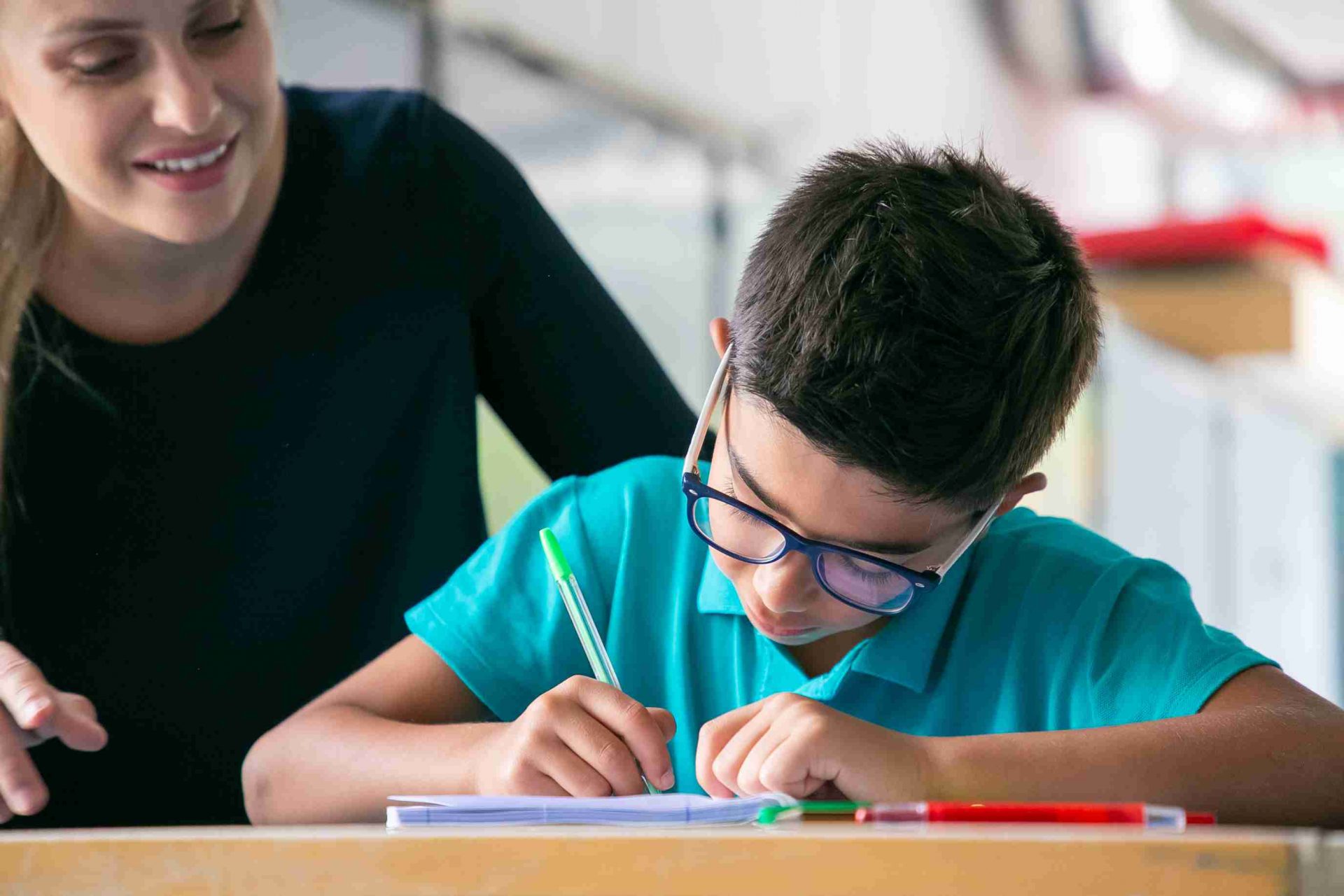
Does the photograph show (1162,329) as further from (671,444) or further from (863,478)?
(863,478)

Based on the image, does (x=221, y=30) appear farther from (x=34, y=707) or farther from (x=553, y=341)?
(x=34, y=707)

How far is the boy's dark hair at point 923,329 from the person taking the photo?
2.78 ft

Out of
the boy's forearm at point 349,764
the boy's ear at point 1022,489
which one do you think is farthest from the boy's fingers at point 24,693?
the boy's ear at point 1022,489

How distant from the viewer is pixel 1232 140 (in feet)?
20.1

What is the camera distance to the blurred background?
2680 millimetres

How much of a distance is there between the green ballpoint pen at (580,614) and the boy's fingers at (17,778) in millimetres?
342

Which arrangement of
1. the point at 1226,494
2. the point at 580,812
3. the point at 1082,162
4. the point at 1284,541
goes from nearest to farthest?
the point at 580,812
the point at 1226,494
the point at 1082,162
the point at 1284,541

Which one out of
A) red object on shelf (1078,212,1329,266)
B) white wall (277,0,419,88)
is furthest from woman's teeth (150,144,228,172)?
red object on shelf (1078,212,1329,266)

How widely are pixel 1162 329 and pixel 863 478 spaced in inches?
115

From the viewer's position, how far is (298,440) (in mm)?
1259

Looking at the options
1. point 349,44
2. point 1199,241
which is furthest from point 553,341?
point 1199,241

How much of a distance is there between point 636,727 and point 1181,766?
303mm

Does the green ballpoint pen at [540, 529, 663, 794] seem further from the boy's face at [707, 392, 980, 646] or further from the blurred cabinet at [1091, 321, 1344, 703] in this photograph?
the blurred cabinet at [1091, 321, 1344, 703]

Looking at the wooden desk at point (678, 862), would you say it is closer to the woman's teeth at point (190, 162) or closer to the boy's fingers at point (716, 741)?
the boy's fingers at point (716, 741)
